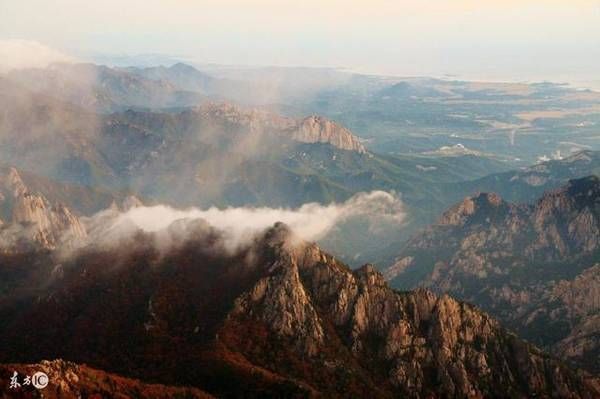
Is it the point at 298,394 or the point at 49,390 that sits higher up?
the point at 49,390

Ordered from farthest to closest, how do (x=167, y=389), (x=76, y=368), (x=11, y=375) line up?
(x=167, y=389) → (x=76, y=368) → (x=11, y=375)

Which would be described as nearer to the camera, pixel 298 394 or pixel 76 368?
pixel 76 368

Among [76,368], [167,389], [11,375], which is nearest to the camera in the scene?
[11,375]

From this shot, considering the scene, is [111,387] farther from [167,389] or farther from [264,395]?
[264,395]

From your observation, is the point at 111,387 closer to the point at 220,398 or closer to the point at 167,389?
the point at 167,389

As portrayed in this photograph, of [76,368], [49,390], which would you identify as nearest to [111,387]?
[76,368]

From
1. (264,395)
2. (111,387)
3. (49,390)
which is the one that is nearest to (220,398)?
(264,395)
